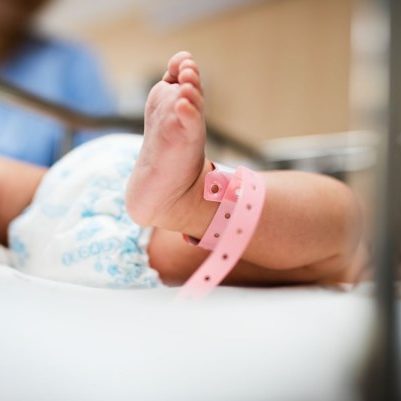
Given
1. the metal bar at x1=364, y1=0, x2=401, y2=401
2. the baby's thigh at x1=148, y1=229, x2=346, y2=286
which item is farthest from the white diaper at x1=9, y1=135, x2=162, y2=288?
the metal bar at x1=364, y1=0, x2=401, y2=401

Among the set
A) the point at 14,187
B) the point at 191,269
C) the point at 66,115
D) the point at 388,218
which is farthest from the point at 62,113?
the point at 388,218

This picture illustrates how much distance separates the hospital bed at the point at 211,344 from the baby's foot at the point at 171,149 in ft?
0.19

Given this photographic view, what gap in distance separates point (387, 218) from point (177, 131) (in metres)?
0.15

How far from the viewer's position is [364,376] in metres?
0.18

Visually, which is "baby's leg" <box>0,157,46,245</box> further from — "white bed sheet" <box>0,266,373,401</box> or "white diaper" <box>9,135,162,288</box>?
"white bed sheet" <box>0,266,373,401</box>

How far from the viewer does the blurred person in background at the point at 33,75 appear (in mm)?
457

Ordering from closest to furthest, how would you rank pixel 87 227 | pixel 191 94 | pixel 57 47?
pixel 191 94
pixel 87 227
pixel 57 47

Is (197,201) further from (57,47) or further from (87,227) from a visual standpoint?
(57,47)

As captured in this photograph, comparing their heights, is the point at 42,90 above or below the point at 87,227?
above

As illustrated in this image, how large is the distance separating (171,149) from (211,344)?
0.37 ft

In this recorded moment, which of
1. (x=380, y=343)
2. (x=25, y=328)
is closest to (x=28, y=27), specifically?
(x=25, y=328)

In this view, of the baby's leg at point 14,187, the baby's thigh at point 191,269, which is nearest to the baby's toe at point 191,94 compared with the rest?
the baby's thigh at point 191,269

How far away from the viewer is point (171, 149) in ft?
1.00

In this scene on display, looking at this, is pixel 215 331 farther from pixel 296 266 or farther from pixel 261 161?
pixel 261 161
